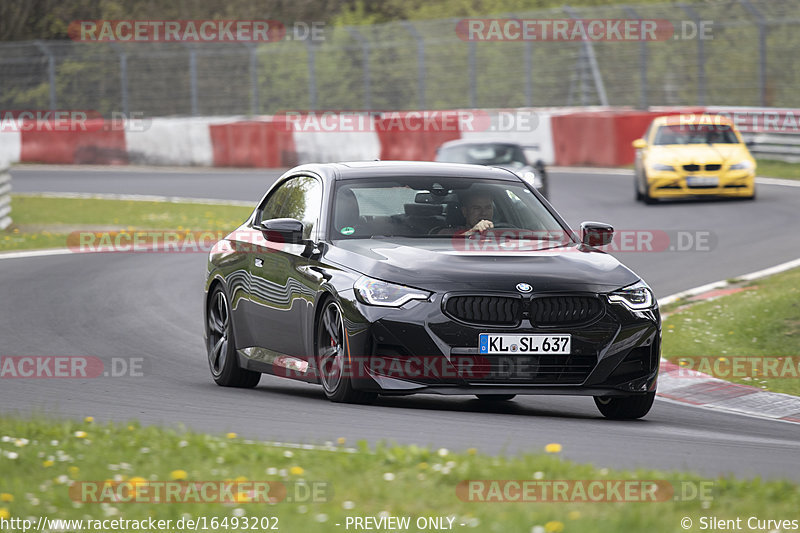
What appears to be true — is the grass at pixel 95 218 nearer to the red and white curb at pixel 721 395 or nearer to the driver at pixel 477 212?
the red and white curb at pixel 721 395

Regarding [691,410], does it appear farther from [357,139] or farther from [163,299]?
[357,139]

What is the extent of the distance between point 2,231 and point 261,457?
18.0 meters

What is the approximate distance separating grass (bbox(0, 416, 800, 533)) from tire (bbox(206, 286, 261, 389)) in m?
3.12

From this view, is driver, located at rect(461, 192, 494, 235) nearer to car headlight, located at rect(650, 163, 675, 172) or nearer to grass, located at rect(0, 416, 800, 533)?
grass, located at rect(0, 416, 800, 533)

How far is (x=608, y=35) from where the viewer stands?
3497 cm

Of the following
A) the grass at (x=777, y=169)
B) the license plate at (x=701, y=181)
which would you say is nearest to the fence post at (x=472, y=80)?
the grass at (x=777, y=169)

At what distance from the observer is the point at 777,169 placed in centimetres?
3139

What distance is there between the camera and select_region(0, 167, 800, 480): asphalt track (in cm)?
721

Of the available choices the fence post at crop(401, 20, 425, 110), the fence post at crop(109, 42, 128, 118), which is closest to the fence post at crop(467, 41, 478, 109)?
the fence post at crop(401, 20, 425, 110)

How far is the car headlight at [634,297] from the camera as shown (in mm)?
8500

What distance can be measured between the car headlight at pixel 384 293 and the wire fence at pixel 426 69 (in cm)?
2502

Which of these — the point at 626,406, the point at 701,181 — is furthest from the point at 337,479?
the point at 701,181

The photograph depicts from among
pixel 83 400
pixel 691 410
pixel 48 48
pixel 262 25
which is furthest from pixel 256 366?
pixel 262 25

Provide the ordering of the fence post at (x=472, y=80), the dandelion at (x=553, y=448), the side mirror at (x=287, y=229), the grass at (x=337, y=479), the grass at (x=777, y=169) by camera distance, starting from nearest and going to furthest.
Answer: the grass at (x=337, y=479), the dandelion at (x=553, y=448), the side mirror at (x=287, y=229), the grass at (x=777, y=169), the fence post at (x=472, y=80)
